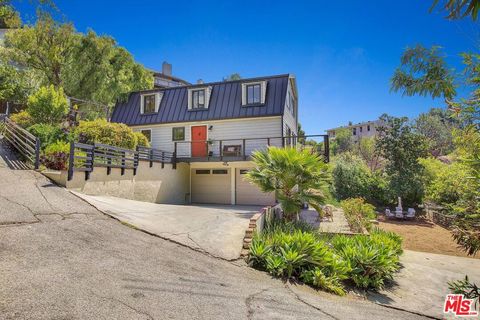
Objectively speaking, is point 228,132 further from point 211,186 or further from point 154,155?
point 154,155

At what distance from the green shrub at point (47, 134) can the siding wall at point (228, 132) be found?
21.2 feet

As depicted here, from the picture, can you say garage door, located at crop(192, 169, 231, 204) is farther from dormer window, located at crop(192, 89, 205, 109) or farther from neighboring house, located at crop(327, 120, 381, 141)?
neighboring house, located at crop(327, 120, 381, 141)

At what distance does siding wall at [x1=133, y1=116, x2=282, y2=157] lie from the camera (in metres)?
15.7

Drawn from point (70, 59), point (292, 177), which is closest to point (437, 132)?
point (292, 177)

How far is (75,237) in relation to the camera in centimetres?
487

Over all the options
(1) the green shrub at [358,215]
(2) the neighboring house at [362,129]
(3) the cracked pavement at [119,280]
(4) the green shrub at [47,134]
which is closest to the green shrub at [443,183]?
(1) the green shrub at [358,215]

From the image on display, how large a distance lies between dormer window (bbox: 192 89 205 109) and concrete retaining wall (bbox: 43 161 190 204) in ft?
13.4

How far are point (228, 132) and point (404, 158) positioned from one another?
1235 cm

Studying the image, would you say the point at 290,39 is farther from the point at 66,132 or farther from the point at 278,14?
the point at 66,132

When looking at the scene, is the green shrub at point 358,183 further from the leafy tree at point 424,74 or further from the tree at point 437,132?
the tree at point 437,132

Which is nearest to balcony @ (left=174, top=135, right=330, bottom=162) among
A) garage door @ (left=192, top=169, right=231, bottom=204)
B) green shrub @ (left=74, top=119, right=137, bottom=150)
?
garage door @ (left=192, top=169, right=231, bottom=204)

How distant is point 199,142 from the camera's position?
56.6ft

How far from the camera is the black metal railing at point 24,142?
920 centimetres

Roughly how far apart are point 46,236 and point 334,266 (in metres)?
5.62
